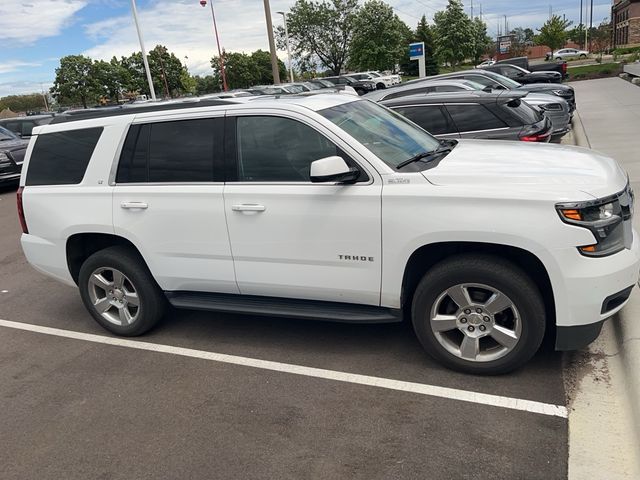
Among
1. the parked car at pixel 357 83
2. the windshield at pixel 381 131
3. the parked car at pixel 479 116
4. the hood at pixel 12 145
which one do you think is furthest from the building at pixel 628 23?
the windshield at pixel 381 131

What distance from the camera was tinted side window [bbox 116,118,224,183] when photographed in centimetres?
410

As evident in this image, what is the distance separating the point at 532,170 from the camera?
11.4 feet

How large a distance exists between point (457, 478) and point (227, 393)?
5.47 feet

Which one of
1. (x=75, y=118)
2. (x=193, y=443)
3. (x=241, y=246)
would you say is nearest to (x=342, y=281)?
(x=241, y=246)

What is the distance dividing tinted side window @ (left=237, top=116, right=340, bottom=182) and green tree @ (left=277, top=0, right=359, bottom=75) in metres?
58.5

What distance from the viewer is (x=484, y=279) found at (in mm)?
3357

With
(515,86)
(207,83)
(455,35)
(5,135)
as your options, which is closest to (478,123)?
(515,86)

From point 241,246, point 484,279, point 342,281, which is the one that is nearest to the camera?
point 484,279

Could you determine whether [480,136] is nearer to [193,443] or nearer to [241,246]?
[241,246]

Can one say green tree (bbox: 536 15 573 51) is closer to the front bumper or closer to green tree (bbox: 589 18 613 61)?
green tree (bbox: 589 18 613 61)

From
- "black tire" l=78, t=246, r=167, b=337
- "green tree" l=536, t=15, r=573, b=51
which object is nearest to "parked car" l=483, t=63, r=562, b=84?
"black tire" l=78, t=246, r=167, b=337

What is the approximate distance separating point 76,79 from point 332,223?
68.0 meters

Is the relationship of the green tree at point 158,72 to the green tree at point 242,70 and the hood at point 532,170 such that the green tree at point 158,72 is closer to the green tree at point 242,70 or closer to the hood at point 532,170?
the green tree at point 242,70

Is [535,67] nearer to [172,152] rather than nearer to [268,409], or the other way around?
[172,152]
